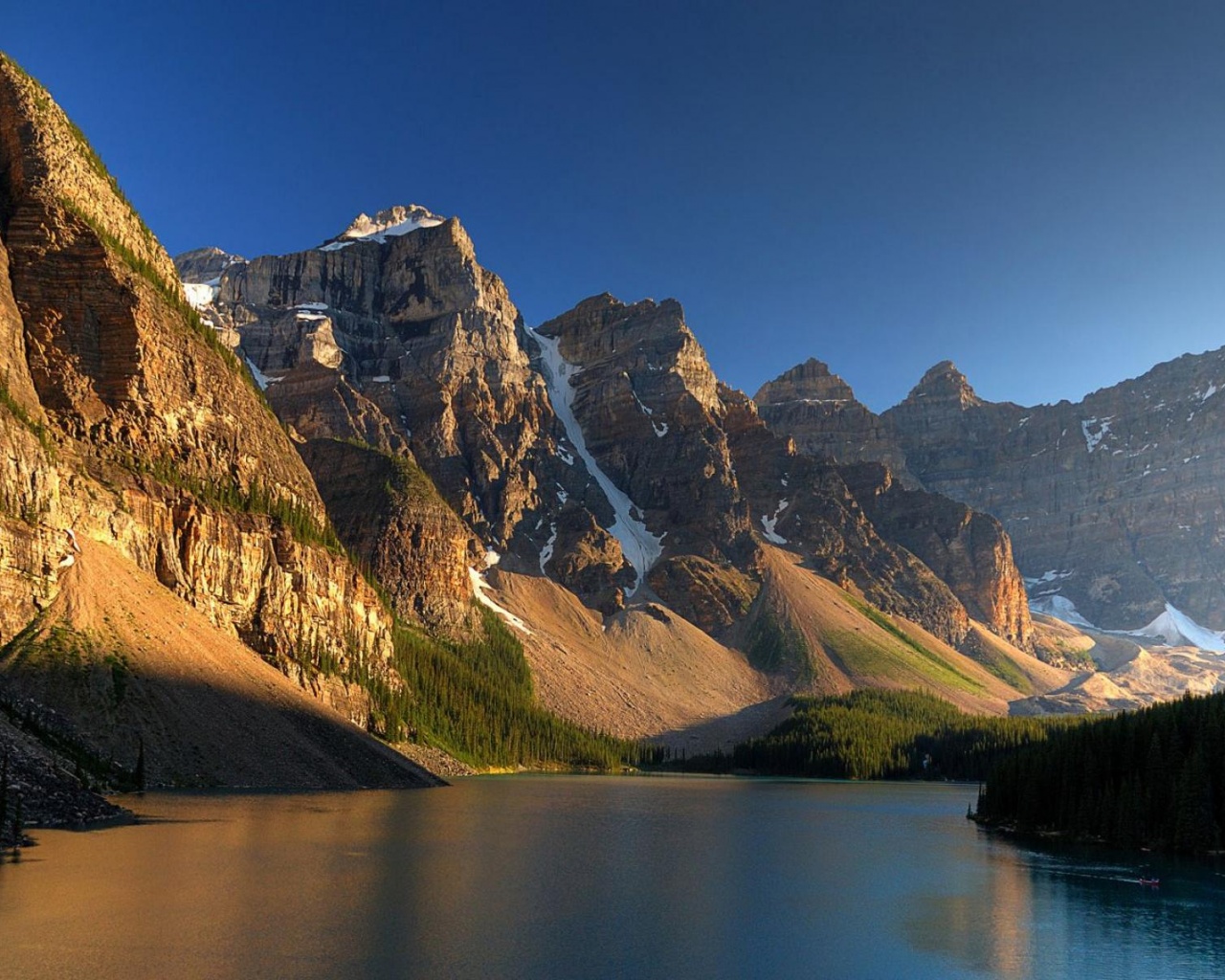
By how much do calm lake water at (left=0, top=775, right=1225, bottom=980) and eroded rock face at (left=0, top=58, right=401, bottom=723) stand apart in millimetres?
38775

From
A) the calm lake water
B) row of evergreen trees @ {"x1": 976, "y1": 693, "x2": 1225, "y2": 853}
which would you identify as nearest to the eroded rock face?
the calm lake water

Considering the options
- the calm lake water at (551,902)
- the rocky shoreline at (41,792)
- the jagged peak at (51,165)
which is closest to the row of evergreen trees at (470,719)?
the jagged peak at (51,165)

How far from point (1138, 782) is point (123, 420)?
349 ft

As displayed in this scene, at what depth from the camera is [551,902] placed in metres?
50.3

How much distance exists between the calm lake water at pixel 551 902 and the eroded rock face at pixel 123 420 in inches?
1527

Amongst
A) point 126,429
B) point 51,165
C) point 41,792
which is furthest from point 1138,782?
point 51,165

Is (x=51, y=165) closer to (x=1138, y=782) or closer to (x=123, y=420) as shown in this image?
(x=123, y=420)

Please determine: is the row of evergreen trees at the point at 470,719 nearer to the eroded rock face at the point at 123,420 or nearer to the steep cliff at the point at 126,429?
the steep cliff at the point at 126,429

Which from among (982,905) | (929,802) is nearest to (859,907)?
(982,905)

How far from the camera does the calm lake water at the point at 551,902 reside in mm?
38656

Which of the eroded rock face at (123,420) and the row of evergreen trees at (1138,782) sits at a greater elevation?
the eroded rock face at (123,420)

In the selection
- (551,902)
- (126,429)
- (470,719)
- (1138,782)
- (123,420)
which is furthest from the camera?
(470,719)

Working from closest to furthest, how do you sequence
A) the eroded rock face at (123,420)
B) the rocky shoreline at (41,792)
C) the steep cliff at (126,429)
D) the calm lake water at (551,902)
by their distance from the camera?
the calm lake water at (551,902), the rocky shoreline at (41,792), the steep cliff at (126,429), the eroded rock face at (123,420)

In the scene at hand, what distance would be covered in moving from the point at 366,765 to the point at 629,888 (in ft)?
197
